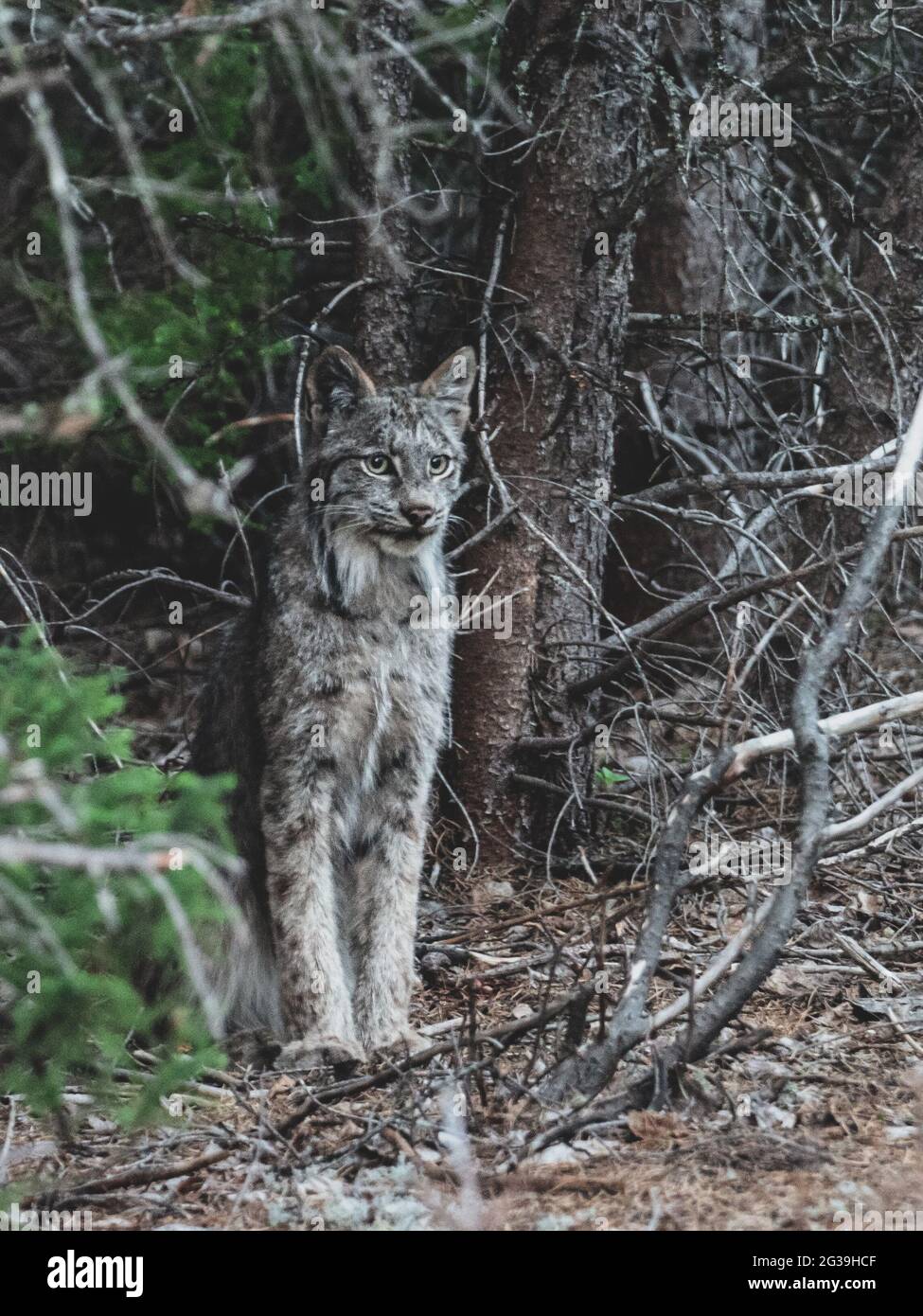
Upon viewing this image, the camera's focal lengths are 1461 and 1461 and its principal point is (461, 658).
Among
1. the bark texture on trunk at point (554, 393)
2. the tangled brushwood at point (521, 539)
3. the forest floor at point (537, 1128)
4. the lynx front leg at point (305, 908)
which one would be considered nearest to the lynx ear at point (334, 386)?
the tangled brushwood at point (521, 539)

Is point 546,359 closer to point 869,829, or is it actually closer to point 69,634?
point 869,829

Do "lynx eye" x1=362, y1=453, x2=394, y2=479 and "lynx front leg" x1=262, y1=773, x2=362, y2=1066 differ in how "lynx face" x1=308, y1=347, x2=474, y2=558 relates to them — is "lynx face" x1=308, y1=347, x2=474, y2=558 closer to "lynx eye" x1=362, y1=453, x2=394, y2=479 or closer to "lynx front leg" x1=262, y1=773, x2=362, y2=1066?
"lynx eye" x1=362, y1=453, x2=394, y2=479

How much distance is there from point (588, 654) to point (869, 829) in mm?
1278

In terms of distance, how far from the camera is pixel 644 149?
217 inches

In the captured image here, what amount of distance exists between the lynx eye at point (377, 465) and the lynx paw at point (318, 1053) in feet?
6.07

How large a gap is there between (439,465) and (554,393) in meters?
0.73

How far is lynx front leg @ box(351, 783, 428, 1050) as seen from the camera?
473cm

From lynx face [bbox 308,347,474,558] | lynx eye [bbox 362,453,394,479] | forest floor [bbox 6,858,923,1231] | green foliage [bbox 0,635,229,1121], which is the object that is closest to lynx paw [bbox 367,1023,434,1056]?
forest floor [bbox 6,858,923,1231]

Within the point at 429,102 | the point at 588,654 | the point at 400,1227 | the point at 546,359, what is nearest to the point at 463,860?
the point at 588,654

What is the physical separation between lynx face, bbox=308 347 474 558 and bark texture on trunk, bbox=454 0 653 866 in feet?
1.54

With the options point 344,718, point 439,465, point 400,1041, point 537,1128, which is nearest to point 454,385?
point 439,465

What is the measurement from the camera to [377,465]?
4945mm
